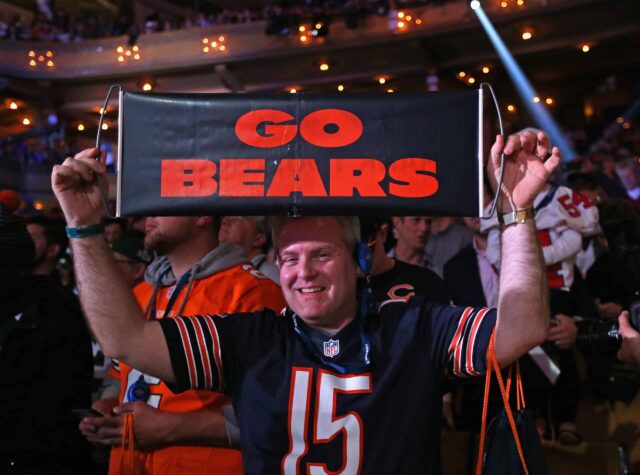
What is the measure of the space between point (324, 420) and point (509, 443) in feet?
1.38

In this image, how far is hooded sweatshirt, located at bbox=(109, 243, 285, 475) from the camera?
2.15 meters

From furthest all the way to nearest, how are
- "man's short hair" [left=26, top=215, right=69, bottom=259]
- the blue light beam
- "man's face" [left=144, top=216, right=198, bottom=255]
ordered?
the blue light beam < "man's short hair" [left=26, top=215, right=69, bottom=259] < "man's face" [left=144, top=216, right=198, bottom=255]

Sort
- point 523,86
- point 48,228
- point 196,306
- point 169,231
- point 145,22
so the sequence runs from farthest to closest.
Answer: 1. point 145,22
2. point 523,86
3. point 48,228
4. point 169,231
5. point 196,306

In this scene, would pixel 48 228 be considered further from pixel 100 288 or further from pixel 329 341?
pixel 329 341

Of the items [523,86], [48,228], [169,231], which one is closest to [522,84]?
[523,86]

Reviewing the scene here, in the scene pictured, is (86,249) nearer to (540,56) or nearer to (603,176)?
(603,176)

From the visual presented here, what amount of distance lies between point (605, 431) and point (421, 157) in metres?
2.74

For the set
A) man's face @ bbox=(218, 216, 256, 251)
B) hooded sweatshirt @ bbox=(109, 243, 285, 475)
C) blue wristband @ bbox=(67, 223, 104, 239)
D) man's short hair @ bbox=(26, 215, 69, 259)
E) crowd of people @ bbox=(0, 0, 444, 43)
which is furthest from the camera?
crowd of people @ bbox=(0, 0, 444, 43)

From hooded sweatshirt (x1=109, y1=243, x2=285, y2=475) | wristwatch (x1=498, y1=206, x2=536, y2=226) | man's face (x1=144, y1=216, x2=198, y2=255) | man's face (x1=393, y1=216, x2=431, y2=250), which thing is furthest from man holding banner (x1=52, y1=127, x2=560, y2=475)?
man's face (x1=393, y1=216, x2=431, y2=250)

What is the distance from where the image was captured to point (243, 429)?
5.84ft

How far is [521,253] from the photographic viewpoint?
169 cm

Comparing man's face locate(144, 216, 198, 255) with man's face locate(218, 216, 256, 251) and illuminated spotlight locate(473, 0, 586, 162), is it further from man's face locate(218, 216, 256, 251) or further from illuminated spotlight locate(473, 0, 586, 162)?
illuminated spotlight locate(473, 0, 586, 162)

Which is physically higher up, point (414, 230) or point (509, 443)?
point (414, 230)

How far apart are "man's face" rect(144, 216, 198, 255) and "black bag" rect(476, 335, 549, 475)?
3.81 feet
